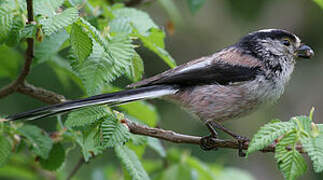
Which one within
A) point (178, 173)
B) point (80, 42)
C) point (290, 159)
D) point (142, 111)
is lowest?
point (178, 173)

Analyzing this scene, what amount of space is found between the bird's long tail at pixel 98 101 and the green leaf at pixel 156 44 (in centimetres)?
25

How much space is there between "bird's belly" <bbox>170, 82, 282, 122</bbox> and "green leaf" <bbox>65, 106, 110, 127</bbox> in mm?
1119

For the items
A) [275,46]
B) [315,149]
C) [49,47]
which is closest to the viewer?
[315,149]

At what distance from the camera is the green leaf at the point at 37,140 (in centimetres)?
326

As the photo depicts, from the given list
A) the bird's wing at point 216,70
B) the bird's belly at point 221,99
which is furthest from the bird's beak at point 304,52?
the bird's belly at point 221,99

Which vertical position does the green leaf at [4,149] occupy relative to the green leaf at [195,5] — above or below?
below

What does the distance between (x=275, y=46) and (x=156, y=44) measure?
126cm

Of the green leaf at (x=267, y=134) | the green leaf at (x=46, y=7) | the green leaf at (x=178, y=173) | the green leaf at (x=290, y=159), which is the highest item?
the green leaf at (x=46, y=7)

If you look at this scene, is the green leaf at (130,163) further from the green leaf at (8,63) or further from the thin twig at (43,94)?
the green leaf at (8,63)

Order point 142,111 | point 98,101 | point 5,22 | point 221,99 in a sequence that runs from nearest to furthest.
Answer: point 5,22
point 98,101
point 221,99
point 142,111

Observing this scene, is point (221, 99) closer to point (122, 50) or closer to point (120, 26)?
point (120, 26)

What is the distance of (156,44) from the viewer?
3311 mm

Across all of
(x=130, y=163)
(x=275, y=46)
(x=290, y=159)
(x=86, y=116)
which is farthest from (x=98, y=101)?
(x=275, y=46)

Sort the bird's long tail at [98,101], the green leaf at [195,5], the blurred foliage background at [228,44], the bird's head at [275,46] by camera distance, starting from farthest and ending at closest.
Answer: the blurred foliage background at [228,44] < the bird's head at [275,46] < the green leaf at [195,5] < the bird's long tail at [98,101]
